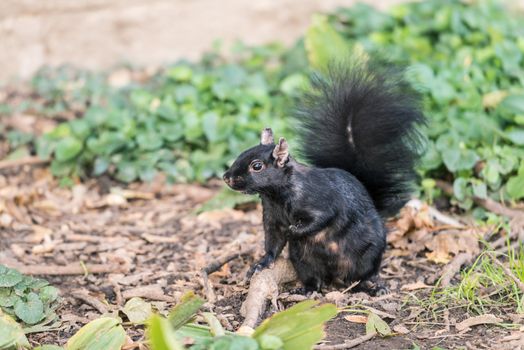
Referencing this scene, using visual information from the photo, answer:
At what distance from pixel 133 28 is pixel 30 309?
4.28 m

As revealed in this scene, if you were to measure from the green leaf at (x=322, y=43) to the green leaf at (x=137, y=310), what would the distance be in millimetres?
3158

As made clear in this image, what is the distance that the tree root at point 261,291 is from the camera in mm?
3811

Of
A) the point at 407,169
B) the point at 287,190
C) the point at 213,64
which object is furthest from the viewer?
the point at 213,64

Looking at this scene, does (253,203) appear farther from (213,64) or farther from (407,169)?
(213,64)

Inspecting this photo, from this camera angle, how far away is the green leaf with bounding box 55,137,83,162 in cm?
610

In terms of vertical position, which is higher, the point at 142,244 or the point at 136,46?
the point at 136,46

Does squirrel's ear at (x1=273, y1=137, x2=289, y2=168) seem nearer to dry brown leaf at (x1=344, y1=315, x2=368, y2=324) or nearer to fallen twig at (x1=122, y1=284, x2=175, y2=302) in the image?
dry brown leaf at (x1=344, y1=315, x2=368, y2=324)

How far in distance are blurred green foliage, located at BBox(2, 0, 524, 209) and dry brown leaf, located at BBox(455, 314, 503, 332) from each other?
1556 mm

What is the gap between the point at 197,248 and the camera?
5.06 meters

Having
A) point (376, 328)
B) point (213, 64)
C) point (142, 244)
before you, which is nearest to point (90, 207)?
point (142, 244)

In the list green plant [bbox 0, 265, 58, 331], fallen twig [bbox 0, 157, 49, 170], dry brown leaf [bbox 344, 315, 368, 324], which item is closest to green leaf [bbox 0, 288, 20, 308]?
green plant [bbox 0, 265, 58, 331]

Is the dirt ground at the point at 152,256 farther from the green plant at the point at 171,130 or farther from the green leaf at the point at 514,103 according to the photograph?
the green leaf at the point at 514,103

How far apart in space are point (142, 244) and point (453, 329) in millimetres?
2099

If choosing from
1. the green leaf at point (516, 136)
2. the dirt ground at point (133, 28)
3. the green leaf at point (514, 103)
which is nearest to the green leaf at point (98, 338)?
the green leaf at point (516, 136)
